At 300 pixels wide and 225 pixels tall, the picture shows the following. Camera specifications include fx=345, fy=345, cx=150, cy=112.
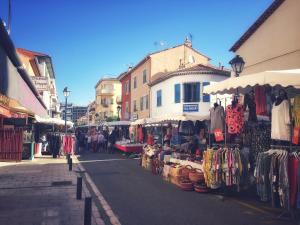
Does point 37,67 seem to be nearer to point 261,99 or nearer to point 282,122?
point 261,99

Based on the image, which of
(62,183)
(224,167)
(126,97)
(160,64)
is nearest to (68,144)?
(62,183)

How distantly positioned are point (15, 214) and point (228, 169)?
521 cm

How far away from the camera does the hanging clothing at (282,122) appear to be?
23.4ft

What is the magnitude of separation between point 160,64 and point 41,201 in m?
31.1

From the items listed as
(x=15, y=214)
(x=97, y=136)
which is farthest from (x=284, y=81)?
(x=97, y=136)

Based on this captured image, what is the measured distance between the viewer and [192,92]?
31.9 meters

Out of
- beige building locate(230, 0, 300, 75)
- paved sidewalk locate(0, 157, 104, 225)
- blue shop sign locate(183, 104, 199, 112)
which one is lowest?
paved sidewalk locate(0, 157, 104, 225)

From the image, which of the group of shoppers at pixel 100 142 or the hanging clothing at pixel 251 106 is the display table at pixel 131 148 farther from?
the hanging clothing at pixel 251 106

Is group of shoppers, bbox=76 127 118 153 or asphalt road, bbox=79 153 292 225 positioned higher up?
group of shoppers, bbox=76 127 118 153

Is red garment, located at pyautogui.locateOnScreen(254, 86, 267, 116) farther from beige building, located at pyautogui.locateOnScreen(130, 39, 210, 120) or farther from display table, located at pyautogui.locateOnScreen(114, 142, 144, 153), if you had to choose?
beige building, located at pyautogui.locateOnScreen(130, 39, 210, 120)

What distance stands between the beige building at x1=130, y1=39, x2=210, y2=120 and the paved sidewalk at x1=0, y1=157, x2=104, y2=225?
26.2 m

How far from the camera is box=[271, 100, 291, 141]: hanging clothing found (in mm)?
7139

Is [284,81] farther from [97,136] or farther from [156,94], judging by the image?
[156,94]

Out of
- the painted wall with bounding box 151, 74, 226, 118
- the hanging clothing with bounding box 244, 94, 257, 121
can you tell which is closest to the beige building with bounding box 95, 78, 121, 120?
the painted wall with bounding box 151, 74, 226, 118
